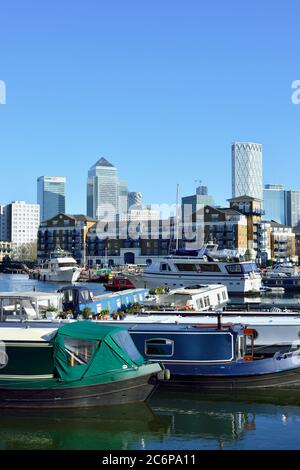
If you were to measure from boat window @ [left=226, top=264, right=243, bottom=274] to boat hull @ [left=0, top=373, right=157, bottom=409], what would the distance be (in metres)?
50.5

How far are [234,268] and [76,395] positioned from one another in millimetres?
51661

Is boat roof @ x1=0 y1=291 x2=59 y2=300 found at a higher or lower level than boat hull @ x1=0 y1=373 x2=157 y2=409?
higher

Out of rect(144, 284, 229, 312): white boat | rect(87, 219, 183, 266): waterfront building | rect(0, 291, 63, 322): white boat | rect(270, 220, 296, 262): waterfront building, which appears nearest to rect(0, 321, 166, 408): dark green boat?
rect(0, 291, 63, 322): white boat

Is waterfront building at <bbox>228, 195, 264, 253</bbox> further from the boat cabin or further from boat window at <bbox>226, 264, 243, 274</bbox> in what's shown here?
the boat cabin

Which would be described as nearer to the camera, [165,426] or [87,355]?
[165,426]

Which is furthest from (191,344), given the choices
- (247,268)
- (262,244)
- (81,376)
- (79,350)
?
(262,244)

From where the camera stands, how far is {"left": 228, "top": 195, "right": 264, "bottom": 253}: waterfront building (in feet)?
450

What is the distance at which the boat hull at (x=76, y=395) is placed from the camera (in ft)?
61.3

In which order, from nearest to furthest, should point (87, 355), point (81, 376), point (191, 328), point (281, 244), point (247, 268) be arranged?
point (81, 376) < point (87, 355) < point (191, 328) < point (247, 268) < point (281, 244)

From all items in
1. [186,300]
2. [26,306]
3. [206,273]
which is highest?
[26,306]

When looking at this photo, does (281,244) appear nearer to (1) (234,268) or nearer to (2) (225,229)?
(2) (225,229)

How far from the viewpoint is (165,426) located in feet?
60.4
